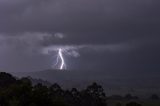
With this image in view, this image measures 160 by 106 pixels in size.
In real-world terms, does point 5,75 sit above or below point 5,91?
above

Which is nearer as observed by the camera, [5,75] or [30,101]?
[30,101]

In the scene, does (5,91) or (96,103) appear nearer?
(5,91)

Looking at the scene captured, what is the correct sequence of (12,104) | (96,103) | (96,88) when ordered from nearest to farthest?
(12,104)
(96,103)
(96,88)

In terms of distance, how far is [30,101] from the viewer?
2431 inches

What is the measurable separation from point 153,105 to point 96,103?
48.9m

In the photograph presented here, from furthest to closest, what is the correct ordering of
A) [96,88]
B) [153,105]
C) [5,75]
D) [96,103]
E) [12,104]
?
1. [153,105]
2. [96,88]
3. [96,103]
4. [5,75]
5. [12,104]

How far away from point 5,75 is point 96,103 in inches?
800

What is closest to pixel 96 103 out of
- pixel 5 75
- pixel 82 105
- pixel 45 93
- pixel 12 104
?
pixel 82 105

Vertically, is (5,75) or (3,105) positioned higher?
(5,75)

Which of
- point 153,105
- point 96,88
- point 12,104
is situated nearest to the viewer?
point 12,104

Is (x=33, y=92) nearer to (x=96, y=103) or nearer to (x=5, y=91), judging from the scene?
(x=5, y=91)

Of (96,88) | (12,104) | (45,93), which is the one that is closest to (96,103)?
(96,88)

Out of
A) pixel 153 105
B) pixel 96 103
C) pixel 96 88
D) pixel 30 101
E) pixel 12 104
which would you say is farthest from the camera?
pixel 153 105

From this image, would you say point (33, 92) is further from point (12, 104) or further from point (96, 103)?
point (96, 103)
